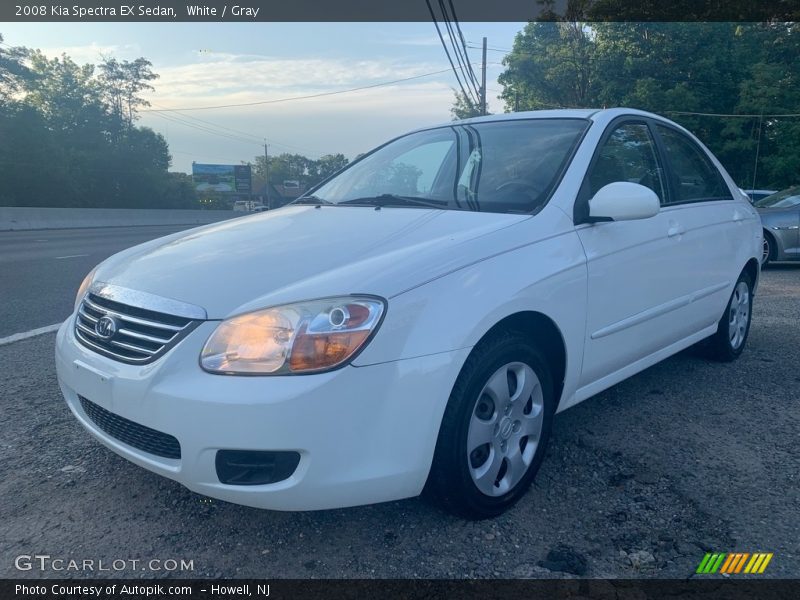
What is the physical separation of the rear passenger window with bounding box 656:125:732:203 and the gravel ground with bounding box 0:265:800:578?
4.65 feet

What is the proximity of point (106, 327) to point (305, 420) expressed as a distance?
97 centimetres

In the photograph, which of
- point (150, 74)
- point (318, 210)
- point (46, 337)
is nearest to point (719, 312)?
point (318, 210)

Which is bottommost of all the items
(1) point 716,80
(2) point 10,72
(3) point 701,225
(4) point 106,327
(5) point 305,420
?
(5) point 305,420

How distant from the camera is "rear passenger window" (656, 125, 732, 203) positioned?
152 inches

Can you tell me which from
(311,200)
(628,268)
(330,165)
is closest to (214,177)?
(330,165)

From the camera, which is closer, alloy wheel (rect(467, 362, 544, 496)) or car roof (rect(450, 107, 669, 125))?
alloy wheel (rect(467, 362, 544, 496))

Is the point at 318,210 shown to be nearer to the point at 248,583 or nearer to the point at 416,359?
the point at 416,359

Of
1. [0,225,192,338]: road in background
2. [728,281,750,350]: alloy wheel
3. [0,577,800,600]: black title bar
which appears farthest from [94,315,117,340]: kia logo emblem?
[728,281,750,350]: alloy wheel

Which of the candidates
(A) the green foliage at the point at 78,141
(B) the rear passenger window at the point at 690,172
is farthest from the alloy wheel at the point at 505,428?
(A) the green foliage at the point at 78,141

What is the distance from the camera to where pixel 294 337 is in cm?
202

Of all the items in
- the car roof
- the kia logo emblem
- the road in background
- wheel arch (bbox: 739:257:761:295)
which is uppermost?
the car roof

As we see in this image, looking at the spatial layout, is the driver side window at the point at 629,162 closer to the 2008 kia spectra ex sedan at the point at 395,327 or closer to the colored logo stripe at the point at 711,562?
the 2008 kia spectra ex sedan at the point at 395,327

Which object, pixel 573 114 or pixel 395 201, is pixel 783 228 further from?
pixel 395 201

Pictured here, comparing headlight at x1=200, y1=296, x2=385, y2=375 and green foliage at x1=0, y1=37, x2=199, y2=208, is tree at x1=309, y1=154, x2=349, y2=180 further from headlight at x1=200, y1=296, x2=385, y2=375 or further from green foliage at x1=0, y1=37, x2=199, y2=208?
green foliage at x1=0, y1=37, x2=199, y2=208
